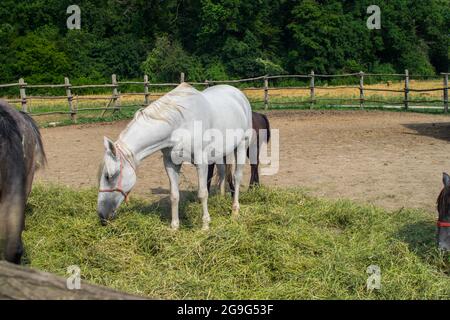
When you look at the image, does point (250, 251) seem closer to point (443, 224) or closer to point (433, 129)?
point (443, 224)

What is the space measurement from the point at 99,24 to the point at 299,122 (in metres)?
30.1

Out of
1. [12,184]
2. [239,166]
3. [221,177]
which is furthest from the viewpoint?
[221,177]

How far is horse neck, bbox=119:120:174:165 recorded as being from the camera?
4.48 m

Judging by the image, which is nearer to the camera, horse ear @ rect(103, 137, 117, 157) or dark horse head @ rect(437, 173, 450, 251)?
dark horse head @ rect(437, 173, 450, 251)

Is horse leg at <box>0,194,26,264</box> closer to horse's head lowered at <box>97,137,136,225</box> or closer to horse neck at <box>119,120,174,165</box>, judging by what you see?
horse's head lowered at <box>97,137,136,225</box>

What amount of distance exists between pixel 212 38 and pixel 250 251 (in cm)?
3699

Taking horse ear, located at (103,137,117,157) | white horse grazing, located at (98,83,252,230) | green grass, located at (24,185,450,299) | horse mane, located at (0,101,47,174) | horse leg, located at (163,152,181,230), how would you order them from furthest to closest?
horse leg, located at (163,152,181,230) < white horse grazing, located at (98,83,252,230) < horse ear, located at (103,137,117,157) < green grass, located at (24,185,450,299) < horse mane, located at (0,101,47,174)

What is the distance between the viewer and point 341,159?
8.98 metres

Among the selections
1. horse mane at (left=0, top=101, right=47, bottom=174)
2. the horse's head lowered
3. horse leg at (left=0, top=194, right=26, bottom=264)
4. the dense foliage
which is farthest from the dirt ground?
the dense foliage

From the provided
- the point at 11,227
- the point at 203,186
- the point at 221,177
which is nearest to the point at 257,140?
the point at 221,177

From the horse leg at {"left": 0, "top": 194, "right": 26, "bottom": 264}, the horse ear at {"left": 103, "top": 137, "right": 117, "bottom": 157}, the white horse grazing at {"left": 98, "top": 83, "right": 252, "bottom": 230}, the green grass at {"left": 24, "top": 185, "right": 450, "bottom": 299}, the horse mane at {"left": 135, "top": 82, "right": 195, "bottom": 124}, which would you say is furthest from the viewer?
the horse mane at {"left": 135, "top": 82, "right": 195, "bottom": 124}

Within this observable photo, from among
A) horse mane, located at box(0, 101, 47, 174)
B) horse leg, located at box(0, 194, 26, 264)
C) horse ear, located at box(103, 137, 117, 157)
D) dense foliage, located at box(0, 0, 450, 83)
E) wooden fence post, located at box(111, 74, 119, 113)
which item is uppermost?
dense foliage, located at box(0, 0, 450, 83)

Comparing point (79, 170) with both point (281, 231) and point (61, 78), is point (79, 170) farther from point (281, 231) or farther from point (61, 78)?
point (61, 78)

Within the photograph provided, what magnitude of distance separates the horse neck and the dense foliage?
31.4 metres
